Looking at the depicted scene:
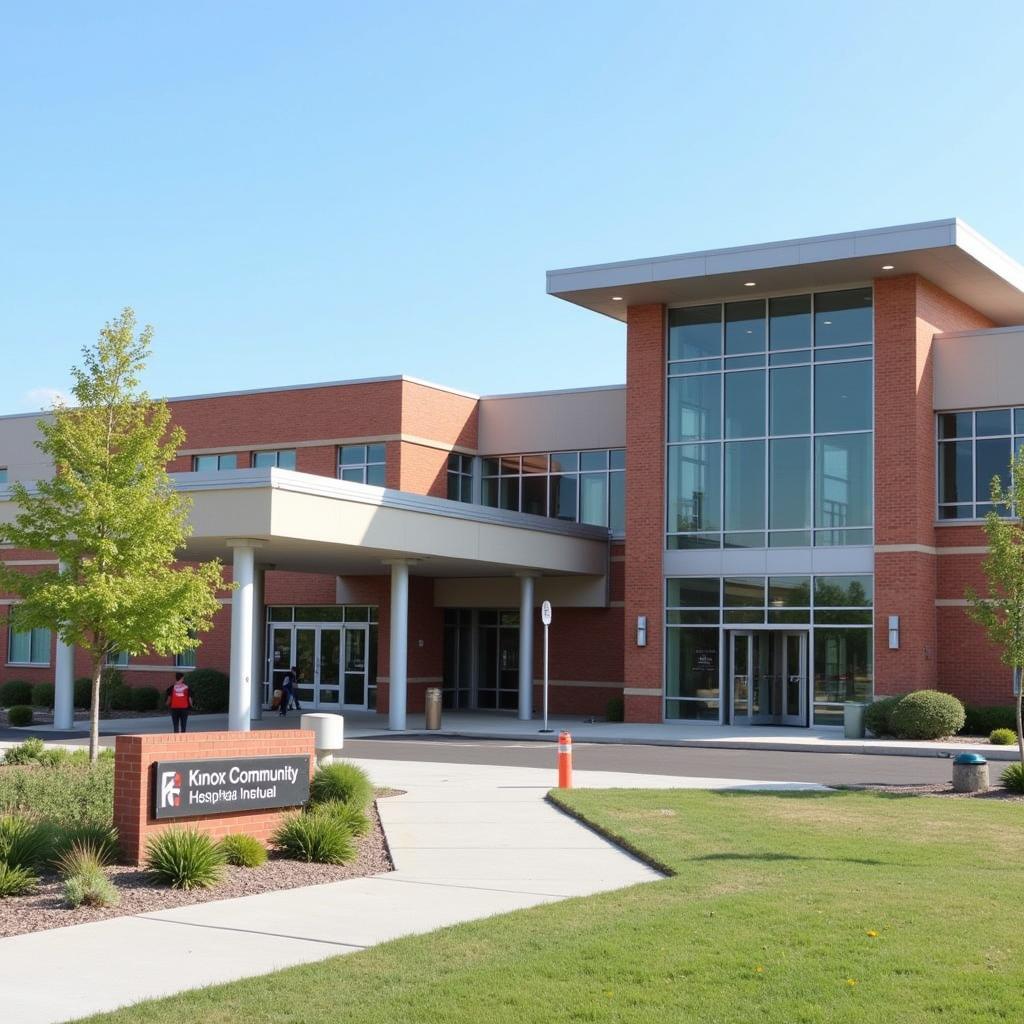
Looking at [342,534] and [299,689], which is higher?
[342,534]

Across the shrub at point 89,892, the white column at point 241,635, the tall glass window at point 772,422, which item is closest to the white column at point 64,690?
the white column at point 241,635

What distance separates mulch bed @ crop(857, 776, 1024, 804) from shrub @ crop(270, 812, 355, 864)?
8438mm

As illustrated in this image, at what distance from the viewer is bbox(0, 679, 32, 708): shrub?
4153 centimetres

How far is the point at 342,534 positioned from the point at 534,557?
23.7 ft

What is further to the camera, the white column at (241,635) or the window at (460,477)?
the window at (460,477)

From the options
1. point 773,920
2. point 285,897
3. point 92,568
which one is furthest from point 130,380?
point 773,920

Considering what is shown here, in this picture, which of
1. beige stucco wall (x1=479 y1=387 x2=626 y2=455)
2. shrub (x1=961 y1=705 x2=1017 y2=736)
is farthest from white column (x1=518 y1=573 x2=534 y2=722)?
shrub (x1=961 y1=705 x2=1017 y2=736)

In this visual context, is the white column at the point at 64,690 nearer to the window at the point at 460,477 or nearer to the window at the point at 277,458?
the window at the point at 277,458

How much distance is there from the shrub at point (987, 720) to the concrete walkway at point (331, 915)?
17.1m

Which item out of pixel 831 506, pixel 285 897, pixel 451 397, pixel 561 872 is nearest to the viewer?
pixel 285 897

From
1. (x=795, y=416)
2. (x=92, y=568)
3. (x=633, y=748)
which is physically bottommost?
(x=633, y=748)

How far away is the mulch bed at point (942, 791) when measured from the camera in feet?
58.3

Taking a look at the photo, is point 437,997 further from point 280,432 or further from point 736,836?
point 280,432

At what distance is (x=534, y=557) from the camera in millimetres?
35156
